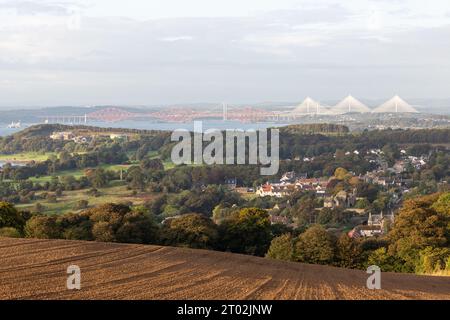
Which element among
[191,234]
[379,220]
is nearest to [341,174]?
[379,220]

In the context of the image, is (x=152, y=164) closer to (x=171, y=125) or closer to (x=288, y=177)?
(x=288, y=177)

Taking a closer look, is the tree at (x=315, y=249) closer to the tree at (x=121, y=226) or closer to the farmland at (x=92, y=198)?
the tree at (x=121, y=226)

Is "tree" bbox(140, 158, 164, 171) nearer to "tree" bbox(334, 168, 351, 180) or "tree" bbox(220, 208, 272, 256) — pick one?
"tree" bbox(334, 168, 351, 180)

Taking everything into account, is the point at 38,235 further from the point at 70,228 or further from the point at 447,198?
the point at 447,198

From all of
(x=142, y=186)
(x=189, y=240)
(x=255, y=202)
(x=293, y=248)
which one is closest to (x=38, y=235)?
(x=189, y=240)

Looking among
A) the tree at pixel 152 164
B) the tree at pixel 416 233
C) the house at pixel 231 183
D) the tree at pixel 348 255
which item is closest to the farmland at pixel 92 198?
the tree at pixel 152 164
